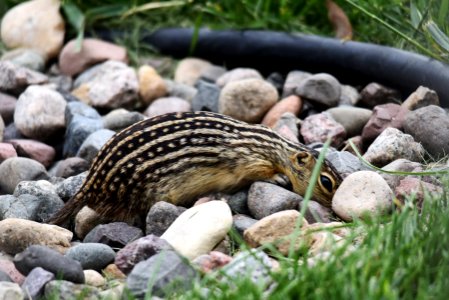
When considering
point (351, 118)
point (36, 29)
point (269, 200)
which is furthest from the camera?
point (36, 29)

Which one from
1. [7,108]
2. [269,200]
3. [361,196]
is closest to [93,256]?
[269,200]

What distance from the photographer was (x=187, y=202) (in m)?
5.31

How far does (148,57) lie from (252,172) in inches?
108

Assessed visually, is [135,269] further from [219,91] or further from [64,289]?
[219,91]

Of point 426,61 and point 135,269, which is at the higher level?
point 426,61

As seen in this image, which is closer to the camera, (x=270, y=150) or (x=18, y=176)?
(x=270, y=150)

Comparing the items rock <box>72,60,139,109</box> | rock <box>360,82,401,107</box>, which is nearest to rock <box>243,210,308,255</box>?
rock <box>360,82,401,107</box>

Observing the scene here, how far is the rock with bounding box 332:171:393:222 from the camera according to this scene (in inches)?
186

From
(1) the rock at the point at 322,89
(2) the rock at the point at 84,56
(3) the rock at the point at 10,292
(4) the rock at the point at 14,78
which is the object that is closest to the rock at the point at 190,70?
(2) the rock at the point at 84,56

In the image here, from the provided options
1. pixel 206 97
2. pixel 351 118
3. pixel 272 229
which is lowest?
pixel 206 97

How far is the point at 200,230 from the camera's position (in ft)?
14.6

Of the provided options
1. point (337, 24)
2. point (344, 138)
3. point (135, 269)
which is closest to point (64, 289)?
point (135, 269)

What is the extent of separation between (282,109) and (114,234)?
193cm

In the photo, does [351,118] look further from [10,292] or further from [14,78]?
[10,292]
